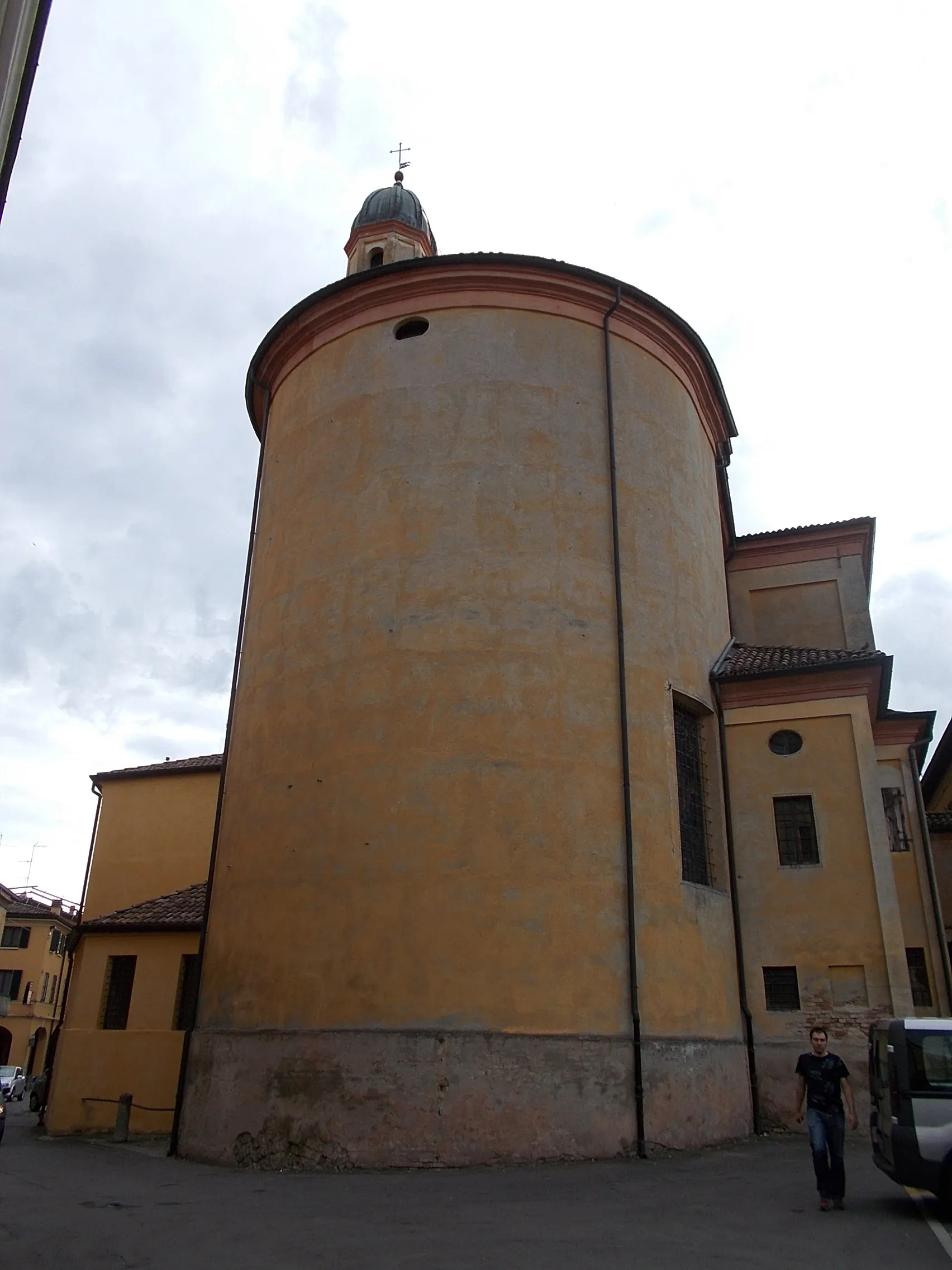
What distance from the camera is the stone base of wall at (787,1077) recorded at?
526 inches

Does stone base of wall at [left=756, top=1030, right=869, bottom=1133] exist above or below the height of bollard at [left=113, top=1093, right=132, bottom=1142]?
above

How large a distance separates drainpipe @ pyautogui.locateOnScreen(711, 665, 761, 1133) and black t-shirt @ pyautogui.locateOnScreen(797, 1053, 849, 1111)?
5541 millimetres

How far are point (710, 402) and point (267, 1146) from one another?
529 inches

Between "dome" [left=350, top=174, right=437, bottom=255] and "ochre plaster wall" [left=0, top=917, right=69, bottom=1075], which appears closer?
"dome" [left=350, top=174, right=437, bottom=255]

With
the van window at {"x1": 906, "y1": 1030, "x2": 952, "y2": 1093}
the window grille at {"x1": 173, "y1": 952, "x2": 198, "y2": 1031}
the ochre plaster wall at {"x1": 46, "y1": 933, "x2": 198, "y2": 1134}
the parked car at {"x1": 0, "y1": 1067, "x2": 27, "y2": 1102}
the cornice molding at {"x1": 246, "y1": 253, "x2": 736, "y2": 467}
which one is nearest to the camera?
the van window at {"x1": 906, "y1": 1030, "x2": 952, "y2": 1093}

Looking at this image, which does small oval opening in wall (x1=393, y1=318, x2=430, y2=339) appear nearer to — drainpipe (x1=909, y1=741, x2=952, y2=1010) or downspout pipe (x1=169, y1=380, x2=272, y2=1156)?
downspout pipe (x1=169, y1=380, x2=272, y2=1156)

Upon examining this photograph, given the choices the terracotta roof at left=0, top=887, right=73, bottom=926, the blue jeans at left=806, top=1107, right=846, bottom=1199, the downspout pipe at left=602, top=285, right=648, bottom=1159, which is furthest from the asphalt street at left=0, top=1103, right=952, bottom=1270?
the terracotta roof at left=0, top=887, right=73, bottom=926

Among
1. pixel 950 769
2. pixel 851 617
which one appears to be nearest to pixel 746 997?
pixel 851 617

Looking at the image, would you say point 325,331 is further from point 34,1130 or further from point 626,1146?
point 34,1130

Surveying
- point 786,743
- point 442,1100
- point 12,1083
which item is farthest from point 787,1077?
point 12,1083

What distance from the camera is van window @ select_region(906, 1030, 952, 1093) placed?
7781mm

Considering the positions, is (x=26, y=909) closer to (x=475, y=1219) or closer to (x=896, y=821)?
(x=896, y=821)

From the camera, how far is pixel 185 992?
1702 cm

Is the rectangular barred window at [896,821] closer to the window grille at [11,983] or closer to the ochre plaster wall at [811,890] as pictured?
the ochre plaster wall at [811,890]
